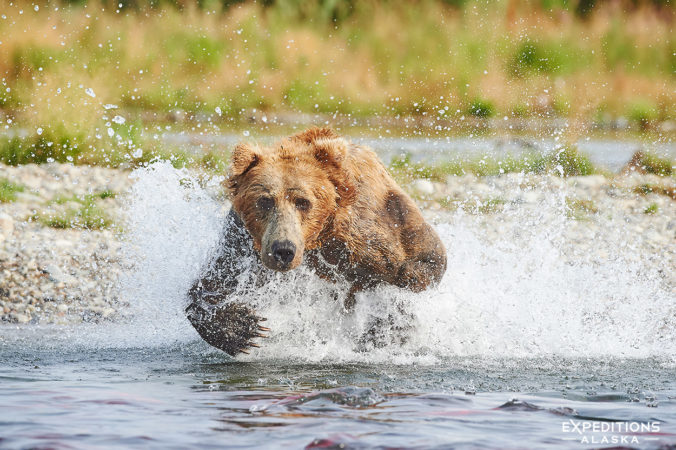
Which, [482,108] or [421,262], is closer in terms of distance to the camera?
[421,262]

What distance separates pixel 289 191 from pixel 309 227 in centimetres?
23

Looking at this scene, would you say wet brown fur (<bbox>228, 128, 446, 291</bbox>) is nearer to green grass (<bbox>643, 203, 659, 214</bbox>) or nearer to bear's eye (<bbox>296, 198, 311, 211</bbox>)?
bear's eye (<bbox>296, 198, 311, 211</bbox>)

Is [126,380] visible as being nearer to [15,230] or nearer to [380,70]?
[15,230]

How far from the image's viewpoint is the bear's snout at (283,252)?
5086 millimetres

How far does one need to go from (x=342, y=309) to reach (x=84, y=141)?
287 inches

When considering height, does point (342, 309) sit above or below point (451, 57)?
below

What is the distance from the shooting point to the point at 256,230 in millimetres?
5480

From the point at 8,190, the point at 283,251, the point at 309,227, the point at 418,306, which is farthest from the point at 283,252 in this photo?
the point at 8,190

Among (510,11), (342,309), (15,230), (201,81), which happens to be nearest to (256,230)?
(342,309)

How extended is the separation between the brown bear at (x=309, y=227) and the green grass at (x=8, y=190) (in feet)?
16.8

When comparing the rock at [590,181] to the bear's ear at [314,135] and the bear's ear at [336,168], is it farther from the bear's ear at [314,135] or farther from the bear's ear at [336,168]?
the bear's ear at [336,168]

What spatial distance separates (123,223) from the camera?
9.68 metres

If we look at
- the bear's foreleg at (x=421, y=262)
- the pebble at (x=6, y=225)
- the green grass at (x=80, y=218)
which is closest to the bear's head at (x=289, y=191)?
the bear's foreleg at (x=421, y=262)

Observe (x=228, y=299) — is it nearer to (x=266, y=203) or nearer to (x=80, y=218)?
(x=266, y=203)
